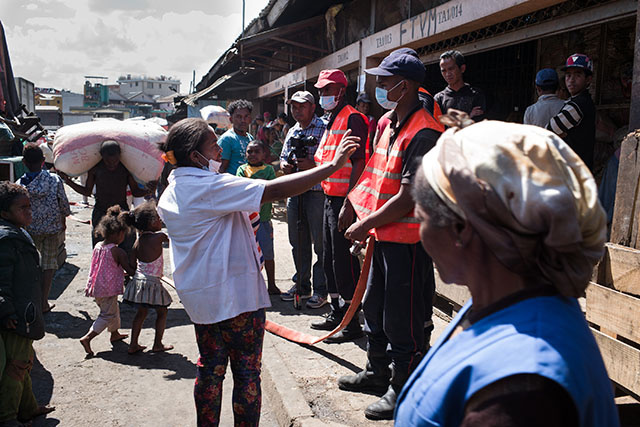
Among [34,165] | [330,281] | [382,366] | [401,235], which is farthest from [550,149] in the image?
[34,165]

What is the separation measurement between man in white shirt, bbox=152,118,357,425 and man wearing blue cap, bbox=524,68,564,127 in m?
2.64

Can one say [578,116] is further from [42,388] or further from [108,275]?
[42,388]

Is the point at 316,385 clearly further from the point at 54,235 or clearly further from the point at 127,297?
the point at 54,235

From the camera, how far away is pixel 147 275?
464cm

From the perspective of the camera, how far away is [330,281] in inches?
192

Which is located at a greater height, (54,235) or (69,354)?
(54,235)

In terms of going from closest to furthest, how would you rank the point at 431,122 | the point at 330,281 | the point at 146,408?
the point at 431,122 < the point at 146,408 < the point at 330,281

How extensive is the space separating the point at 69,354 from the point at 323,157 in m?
2.78

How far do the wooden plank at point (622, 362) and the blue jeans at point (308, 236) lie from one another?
117 inches

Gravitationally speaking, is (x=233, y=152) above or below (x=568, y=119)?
below

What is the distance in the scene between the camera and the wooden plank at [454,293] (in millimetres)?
4078

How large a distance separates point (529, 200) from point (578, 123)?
359cm

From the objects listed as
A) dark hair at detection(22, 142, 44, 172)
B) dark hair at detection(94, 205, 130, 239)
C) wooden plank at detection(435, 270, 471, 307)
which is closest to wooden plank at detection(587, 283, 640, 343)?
wooden plank at detection(435, 270, 471, 307)

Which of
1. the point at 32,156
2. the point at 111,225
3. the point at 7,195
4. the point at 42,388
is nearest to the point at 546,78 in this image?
the point at 111,225
